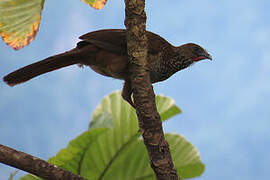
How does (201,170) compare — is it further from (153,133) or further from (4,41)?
(4,41)

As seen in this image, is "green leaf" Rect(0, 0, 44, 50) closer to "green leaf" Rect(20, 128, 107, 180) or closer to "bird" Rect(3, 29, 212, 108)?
"bird" Rect(3, 29, 212, 108)

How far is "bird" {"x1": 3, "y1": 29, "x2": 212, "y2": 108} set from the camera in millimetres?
1846

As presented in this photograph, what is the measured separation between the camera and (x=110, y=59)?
1921 millimetres

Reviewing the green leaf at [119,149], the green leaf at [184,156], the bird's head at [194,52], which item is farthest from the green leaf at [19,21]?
the green leaf at [184,156]

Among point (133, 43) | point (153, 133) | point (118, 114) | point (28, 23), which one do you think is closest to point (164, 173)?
point (153, 133)

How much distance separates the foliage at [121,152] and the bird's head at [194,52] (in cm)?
74

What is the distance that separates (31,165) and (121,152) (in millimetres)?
1462

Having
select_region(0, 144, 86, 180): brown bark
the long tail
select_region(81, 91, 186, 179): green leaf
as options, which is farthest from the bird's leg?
select_region(81, 91, 186, 179): green leaf

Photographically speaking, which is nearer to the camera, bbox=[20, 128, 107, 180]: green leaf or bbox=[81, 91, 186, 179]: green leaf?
bbox=[20, 128, 107, 180]: green leaf

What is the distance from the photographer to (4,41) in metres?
1.46

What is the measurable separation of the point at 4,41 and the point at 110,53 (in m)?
0.60

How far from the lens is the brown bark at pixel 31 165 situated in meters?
1.52

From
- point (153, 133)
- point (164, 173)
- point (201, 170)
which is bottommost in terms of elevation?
point (201, 170)

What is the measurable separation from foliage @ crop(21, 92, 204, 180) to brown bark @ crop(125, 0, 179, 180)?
1048mm
